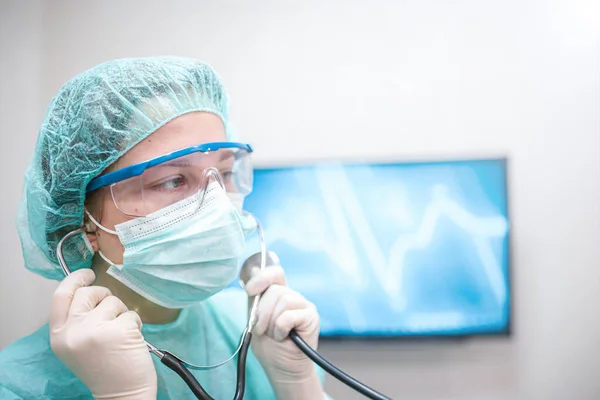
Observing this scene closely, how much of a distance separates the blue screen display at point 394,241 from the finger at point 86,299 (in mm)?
779

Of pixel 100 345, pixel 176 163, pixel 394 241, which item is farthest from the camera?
pixel 394 241

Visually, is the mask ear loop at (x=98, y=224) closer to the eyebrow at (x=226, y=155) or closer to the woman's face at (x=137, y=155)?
the woman's face at (x=137, y=155)

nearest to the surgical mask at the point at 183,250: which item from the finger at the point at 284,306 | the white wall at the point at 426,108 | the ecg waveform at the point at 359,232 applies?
the finger at the point at 284,306

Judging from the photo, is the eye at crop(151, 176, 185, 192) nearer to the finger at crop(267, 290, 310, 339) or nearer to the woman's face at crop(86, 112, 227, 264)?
the woman's face at crop(86, 112, 227, 264)

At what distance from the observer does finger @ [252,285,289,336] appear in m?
0.82

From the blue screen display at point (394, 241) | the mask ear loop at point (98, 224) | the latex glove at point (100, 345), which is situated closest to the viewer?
the latex glove at point (100, 345)

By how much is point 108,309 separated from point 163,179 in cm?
23

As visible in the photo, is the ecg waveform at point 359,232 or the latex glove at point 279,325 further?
the ecg waveform at point 359,232

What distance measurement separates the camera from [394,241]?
1.44m

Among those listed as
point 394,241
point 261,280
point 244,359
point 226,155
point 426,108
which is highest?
point 426,108

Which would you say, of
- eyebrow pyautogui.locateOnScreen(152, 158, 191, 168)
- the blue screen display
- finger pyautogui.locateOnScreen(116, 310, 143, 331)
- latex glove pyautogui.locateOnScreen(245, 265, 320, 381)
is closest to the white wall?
the blue screen display

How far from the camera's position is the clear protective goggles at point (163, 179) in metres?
0.74

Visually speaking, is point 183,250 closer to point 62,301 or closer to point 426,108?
point 62,301

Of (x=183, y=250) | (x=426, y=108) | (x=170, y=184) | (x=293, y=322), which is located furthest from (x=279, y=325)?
(x=426, y=108)
